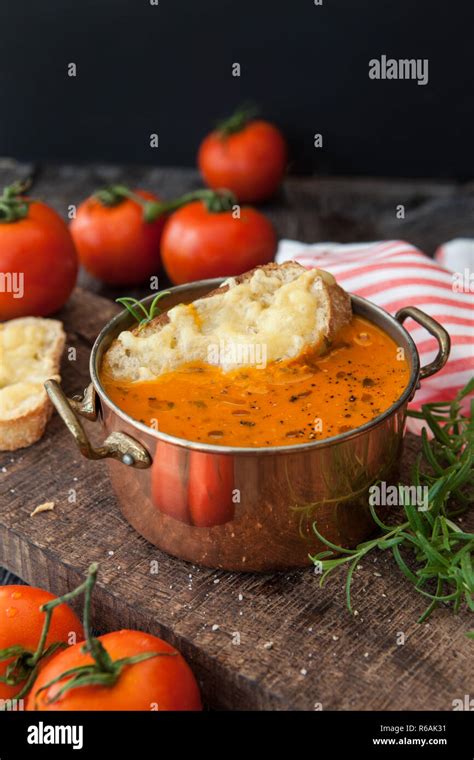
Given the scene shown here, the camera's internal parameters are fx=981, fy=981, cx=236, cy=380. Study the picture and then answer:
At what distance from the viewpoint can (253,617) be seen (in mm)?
2473

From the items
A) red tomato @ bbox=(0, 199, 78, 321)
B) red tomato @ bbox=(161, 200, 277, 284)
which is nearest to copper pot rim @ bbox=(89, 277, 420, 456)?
red tomato @ bbox=(0, 199, 78, 321)

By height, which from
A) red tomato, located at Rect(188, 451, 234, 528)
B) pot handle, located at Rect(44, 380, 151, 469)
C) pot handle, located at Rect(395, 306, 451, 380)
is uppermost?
pot handle, located at Rect(395, 306, 451, 380)

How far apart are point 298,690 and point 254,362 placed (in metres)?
0.88

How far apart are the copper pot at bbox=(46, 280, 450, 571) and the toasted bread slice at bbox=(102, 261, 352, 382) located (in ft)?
0.45

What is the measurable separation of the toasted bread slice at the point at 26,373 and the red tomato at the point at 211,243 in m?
0.76

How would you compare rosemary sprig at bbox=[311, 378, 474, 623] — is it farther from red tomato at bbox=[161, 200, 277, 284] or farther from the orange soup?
red tomato at bbox=[161, 200, 277, 284]

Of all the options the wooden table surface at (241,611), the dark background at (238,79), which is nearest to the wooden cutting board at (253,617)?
the wooden table surface at (241,611)

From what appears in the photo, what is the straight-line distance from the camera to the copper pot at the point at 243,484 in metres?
2.38

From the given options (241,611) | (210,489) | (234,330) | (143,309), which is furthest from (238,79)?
(241,611)

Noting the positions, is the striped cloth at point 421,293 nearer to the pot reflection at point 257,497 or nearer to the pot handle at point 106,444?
the pot reflection at point 257,497

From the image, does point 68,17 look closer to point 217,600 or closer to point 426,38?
point 426,38

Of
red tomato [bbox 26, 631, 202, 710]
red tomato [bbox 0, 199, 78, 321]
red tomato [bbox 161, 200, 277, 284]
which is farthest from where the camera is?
red tomato [bbox 161, 200, 277, 284]

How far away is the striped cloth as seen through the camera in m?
3.24

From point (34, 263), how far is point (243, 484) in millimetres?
1587
